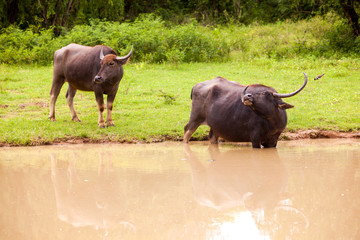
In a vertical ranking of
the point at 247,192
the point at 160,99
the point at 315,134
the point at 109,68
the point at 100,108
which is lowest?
the point at 160,99

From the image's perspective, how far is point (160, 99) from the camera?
512 inches

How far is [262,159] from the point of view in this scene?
788 cm

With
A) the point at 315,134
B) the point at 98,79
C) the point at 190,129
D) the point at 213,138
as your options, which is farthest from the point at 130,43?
the point at 315,134

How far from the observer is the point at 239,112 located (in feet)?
28.7

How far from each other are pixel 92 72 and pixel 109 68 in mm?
590

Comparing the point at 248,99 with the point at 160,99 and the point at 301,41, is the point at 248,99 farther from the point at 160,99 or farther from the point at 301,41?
the point at 301,41

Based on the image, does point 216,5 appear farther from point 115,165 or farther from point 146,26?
point 115,165

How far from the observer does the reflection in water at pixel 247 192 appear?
4.85 m

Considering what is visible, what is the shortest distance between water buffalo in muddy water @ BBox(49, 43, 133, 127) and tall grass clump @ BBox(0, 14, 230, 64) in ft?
21.6

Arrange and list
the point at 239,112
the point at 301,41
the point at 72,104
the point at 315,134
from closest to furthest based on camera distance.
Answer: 1. the point at 239,112
2. the point at 315,134
3. the point at 72,104
4. the point at 301,41

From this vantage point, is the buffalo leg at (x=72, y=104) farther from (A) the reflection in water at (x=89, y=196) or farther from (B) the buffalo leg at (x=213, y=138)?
(A) the reflection in water at (x=89, y=196)

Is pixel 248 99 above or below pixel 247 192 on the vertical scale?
above

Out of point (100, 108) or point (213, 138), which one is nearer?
point (213, 138)

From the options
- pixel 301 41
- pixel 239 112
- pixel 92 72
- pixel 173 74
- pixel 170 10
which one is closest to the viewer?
pixel 239 112
